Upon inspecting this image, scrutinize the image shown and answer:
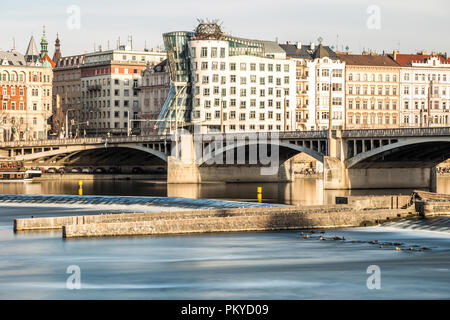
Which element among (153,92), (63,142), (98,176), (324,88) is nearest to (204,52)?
(98,176)

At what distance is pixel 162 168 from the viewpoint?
172 metres

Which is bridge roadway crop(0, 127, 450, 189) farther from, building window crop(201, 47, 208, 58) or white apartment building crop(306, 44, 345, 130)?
white apartment building crop(306, 44, 345, 130)

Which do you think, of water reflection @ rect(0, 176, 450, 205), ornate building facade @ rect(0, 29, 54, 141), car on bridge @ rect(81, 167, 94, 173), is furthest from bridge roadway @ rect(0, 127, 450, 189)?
ornate building facade @ rect(0, 29, 54, 141)

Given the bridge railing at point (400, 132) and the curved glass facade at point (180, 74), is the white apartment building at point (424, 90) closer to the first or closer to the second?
the curved glass facade at point (180, 74)

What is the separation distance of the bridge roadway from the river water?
47583 mm

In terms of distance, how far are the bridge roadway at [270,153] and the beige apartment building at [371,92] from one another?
36.1m

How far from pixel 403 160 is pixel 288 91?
5041cm

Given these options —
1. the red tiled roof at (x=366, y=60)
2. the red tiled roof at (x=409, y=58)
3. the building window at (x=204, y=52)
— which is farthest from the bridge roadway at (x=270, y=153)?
the red tiled roof at (x=409, y=58)

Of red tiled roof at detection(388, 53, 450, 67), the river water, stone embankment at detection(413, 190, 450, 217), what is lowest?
the river water

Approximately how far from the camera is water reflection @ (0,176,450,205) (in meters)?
114

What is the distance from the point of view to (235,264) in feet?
182

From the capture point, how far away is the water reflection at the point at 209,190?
375ft

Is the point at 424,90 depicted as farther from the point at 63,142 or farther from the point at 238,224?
the point at 238,224

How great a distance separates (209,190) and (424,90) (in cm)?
7252
